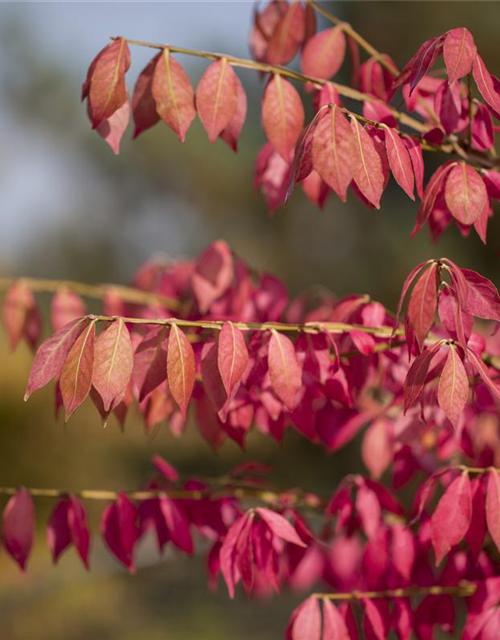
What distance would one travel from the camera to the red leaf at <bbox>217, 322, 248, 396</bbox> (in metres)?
0.86

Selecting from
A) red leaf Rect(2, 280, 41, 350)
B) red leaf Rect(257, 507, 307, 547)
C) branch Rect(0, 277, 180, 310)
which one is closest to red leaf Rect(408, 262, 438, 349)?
red leaf Rect(257, 507, 307, 547)

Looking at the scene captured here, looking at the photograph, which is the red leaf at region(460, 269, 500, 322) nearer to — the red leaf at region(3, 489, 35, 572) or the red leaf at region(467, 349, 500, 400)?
the red leaf at region(467, 349, 500, 400)

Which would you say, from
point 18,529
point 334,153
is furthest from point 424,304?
point 18,529

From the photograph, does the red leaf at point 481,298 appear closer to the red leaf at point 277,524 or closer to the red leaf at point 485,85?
the red leaf at point 485,85

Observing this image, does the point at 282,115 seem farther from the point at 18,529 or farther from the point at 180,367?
the point at 18,529

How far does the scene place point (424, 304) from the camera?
81cm

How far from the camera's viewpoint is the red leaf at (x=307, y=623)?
104cm

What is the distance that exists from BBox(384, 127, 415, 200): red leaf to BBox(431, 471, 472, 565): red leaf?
1.23ft

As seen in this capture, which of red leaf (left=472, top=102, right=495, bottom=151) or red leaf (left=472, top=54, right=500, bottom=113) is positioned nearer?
red leaf (left=472, top=54, right=500, bottom=113)

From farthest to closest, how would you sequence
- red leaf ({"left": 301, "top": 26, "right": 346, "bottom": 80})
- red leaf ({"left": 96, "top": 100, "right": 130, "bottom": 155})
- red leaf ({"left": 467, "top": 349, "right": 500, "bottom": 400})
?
red leaf ({"left": 301, "top": 26, "right": 346, "bottom": 80})
red leaf ({"left": 96, "top": 100, "right": 130, "bottom": 155})
red leaf ({"left": 467, "top": 349, "right": 500, "bottom": 400})

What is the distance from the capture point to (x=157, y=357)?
3.06 feet

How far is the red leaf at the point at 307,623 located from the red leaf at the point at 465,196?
526mm

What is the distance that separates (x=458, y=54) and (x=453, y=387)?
0.36 m

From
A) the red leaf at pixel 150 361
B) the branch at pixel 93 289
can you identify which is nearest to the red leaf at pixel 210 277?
the branch at pixel 93 289
